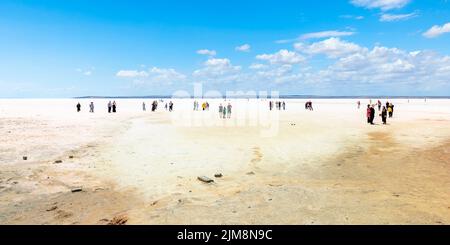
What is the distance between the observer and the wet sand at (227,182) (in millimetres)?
8281

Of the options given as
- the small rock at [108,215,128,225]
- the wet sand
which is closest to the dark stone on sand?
the wet sand

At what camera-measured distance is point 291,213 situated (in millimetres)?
8219

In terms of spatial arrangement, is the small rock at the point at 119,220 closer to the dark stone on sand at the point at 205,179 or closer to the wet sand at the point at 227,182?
the wet sand at the point at 227,182

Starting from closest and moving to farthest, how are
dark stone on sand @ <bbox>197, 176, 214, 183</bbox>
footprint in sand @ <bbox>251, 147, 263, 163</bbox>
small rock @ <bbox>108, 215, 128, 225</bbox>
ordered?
1. small rock @ <bbox>108, 215, 128, 225</bbox>
2. dark stone on sand @ <bbox>197, 176, 214, 183</bbox>
3. footprint in sand @ <bbox>251, 147, 263, 163</bbox>

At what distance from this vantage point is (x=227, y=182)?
11742 mm

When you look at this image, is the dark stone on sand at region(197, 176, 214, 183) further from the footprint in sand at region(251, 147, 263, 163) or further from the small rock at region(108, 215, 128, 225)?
the footprint in sand at region(251, 147, 263, 163)

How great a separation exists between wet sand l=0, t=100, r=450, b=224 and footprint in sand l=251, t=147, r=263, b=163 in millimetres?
51

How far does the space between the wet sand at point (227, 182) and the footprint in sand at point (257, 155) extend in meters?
0.05

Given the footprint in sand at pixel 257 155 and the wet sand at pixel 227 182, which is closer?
the wet sand at pixel 227 182

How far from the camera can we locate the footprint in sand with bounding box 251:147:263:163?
616 inches

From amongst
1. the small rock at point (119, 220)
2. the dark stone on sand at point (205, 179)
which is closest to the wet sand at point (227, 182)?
the small rock at point (119, 220)

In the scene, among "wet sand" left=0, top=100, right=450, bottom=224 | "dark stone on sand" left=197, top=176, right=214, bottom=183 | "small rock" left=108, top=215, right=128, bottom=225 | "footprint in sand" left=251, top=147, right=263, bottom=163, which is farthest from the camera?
"footprint in sand" left=251, top=147, right=263, bottom=163

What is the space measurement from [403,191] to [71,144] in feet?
55.3
